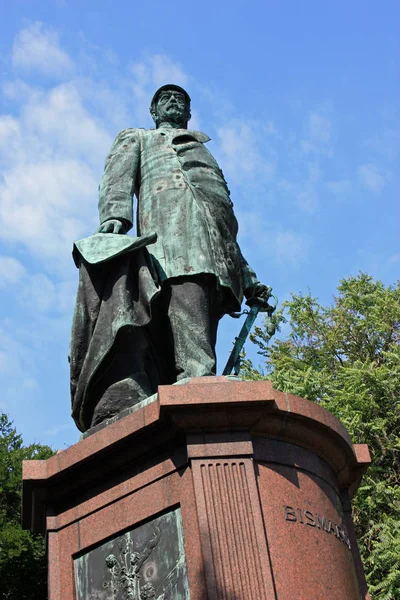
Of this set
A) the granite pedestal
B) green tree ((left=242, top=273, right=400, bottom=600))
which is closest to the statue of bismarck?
the granite pedestal

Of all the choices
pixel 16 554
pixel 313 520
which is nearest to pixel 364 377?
pixel 16 554

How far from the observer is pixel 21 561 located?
2078 cm

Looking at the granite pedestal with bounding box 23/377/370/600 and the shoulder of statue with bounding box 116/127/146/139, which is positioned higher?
the shoulder of statue with bounding box 116/127/146/139

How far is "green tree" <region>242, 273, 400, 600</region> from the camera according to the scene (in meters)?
16.2

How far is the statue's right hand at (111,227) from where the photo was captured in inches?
271

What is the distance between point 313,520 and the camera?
17.8 ft

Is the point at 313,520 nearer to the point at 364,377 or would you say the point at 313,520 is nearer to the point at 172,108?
the point at 172,108

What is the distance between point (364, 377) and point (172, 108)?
11273 mm

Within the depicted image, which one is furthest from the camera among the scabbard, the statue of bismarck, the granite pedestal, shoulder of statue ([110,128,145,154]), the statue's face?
the statue's face

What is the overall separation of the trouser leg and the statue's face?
1.96 meters

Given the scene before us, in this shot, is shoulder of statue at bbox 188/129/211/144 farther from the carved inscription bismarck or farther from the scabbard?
the carved inscription bismarck

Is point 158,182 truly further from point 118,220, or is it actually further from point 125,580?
point 125,580

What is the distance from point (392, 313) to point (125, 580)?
16281 millimetres

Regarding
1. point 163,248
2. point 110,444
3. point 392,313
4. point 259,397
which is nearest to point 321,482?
point 259,397
